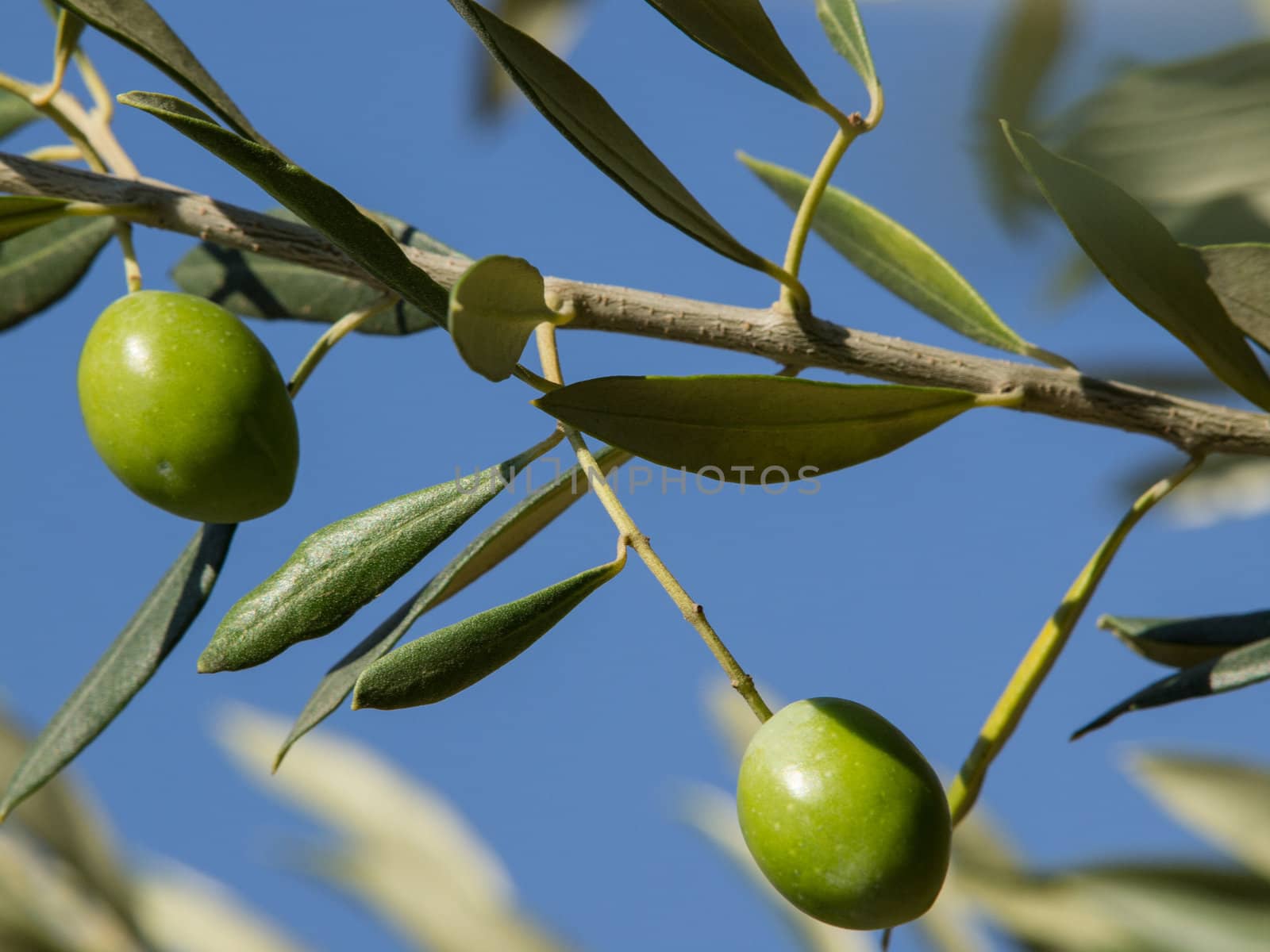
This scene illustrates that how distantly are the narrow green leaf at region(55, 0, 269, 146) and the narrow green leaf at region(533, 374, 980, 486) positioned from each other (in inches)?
12.7

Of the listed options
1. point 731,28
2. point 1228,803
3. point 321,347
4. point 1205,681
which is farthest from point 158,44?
point 1228,803

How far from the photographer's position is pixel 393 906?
311 cm

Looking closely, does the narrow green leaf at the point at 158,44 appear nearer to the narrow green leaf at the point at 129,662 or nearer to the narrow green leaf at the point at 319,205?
the narrow green leaf at the point at 319,205

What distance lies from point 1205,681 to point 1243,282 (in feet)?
0.85

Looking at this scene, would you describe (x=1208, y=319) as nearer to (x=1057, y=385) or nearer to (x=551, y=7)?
(x=1057, y=385)

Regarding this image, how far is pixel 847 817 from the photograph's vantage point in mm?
639

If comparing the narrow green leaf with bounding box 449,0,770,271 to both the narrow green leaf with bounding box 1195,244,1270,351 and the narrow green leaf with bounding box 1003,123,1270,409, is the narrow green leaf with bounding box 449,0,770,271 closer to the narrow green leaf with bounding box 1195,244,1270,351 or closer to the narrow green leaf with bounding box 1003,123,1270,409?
the narrow green leaf with bounding box 1003,123,1270,409

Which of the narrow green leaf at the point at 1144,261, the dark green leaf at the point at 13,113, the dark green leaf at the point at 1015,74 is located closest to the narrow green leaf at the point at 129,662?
the dark green leaf at the point at 13,113

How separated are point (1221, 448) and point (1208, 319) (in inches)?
3.9

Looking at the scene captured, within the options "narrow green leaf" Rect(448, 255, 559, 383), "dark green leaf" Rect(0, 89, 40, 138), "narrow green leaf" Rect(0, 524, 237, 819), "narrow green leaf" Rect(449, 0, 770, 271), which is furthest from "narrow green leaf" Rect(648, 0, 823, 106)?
"dark green leaf" Rect(0, 89, 40, 138)

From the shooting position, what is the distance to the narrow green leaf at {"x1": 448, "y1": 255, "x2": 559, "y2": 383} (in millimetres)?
561

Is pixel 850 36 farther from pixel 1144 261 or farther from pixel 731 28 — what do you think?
pixel 1144 261

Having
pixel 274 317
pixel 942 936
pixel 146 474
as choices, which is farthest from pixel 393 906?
pixel 146 474

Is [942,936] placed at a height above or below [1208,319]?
below
